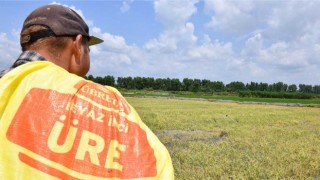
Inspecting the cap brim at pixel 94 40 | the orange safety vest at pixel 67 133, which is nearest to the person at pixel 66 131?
the orange safety vest at pixel 67 133

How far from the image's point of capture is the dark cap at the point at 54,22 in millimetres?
1693

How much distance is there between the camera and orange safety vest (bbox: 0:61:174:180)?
1.32 metres

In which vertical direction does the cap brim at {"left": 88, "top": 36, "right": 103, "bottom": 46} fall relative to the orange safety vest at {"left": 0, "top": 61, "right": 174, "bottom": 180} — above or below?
above

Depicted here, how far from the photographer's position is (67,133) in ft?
4.53

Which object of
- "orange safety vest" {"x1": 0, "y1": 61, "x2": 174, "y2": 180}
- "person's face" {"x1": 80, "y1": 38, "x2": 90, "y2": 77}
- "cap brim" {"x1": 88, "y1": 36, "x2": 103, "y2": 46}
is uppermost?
"cap brim" {"x1": 88, "y1": 36, "x2": 103, "y2": 46}

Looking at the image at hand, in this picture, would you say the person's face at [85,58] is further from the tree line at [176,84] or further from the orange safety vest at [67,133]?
the tree line at [176,84]

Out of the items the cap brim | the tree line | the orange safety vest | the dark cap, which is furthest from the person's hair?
the tree line

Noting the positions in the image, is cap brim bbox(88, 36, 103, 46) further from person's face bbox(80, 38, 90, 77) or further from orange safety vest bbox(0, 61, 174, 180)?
orange safety vest bbox(0, 61, 174, 180)

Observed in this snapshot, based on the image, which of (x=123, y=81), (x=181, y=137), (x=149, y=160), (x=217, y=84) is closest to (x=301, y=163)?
Answer: (x=181, y=137)

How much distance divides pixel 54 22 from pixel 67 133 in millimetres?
585

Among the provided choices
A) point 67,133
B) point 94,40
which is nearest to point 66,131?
point 67,133

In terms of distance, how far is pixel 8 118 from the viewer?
4.50 feet

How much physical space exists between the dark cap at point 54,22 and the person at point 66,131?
0.36 ft

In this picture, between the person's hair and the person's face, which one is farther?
the person's face
